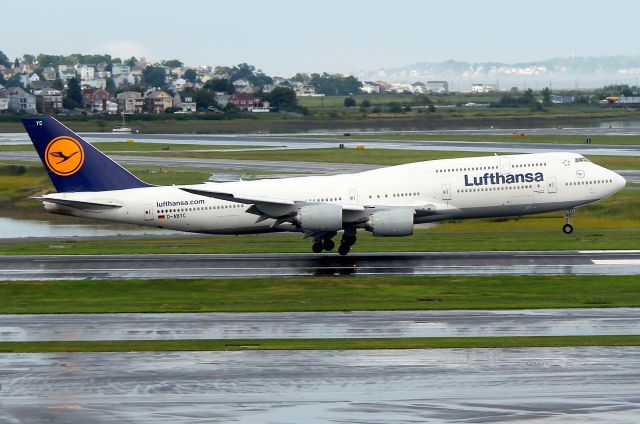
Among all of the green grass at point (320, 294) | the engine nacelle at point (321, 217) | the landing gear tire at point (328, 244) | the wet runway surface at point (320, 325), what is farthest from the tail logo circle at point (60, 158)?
the wet runway surface at point (320, 325)

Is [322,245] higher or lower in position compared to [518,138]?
higher

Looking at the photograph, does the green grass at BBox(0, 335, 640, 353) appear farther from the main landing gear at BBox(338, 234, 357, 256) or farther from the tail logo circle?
the tail logo circle

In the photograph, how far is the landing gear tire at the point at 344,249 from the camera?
173 ft

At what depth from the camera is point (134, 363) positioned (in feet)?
100

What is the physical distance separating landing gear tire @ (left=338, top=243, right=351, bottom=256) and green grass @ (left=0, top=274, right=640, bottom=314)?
6253 millimetres

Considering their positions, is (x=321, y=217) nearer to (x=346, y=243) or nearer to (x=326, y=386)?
(x=346, y=243)

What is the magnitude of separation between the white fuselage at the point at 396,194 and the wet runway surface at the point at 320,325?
14921mm

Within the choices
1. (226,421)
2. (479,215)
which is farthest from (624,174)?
(226,421)

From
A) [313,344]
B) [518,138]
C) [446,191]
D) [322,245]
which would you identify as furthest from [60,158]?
[518,138]

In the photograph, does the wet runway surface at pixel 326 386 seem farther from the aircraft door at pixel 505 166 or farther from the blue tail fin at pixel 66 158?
the blue tail fin at pixel 66 158

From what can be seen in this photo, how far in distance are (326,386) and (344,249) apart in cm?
2521

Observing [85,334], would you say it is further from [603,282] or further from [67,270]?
[603,282]

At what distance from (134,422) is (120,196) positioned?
30179 millimetres

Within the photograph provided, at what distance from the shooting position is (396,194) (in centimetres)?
5269
